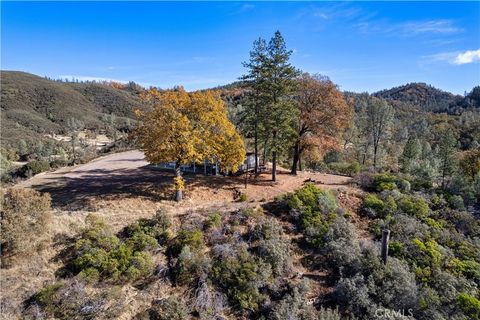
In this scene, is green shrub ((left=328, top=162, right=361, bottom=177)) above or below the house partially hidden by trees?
below

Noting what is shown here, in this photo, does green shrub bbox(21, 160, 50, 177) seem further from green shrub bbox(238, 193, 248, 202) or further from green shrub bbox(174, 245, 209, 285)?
green shrub bbox(174, 245, 209, 285)

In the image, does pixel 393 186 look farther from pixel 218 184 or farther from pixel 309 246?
pixel 218 184

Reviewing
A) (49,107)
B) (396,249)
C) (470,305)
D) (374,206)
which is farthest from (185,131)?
(49,107)

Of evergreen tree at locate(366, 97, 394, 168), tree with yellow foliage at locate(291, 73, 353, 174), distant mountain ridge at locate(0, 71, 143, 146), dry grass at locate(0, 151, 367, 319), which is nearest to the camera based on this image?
dry grass at locate(0, 151, 367, 319)

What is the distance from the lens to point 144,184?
22.3 meters

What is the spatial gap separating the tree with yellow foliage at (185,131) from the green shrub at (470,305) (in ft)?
46.7

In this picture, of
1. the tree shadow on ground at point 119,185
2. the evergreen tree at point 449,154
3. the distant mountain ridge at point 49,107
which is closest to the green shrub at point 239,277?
the tree shadow on ground at point 119,185

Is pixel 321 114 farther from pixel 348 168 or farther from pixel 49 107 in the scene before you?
pixel 49 107

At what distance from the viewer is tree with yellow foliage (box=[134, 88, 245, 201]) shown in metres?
17.7

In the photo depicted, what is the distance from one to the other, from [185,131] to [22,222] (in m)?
9.66

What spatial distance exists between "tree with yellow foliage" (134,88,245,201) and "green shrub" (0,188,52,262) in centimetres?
648

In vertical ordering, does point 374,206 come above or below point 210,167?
below

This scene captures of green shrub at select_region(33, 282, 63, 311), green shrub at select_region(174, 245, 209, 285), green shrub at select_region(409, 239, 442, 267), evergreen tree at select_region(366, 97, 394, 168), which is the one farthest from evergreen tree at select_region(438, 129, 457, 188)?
green shrub at select_region(33, 282, 63, 311)

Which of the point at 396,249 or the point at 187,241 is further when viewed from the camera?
the point at 396,249
